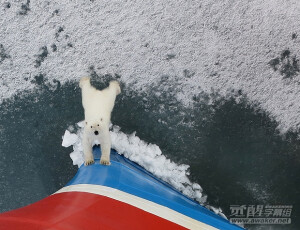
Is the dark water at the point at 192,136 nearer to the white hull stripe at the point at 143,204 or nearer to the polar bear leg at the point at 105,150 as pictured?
the polar bear leg at the point at 105,150

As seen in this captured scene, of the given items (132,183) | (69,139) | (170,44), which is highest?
(170,44)

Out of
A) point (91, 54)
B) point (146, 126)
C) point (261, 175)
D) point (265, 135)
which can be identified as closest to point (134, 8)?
point (91, 54)

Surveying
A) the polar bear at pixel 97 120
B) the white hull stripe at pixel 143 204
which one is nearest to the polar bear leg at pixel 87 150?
the polar bear at pixel 97 120

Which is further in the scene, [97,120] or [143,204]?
[97,120]

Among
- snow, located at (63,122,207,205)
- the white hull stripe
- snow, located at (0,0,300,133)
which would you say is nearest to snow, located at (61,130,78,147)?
snow, located at (63,122,207,205)

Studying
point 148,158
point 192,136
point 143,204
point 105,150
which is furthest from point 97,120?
point 192,136

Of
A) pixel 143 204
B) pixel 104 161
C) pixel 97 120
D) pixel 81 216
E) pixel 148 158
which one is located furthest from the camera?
pixel 148 158

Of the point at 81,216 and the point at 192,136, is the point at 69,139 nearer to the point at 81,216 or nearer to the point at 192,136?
the point at 192,136
